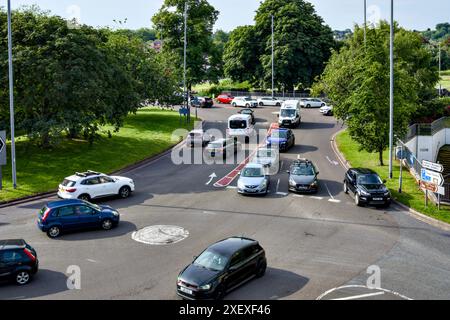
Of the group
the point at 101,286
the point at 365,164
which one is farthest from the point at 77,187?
the point at 365,164

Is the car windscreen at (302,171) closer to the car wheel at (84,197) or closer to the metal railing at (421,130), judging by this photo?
the car wheel at (84,197)

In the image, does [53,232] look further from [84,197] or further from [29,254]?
[84,197]

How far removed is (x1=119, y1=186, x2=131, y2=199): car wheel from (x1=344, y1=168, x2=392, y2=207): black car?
516 inches

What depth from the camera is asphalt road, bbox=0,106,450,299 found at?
682 inches

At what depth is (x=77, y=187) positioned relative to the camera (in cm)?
2745

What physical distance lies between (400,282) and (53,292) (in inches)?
472

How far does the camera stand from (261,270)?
1817 centimetres

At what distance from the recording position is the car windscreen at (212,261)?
16.6m

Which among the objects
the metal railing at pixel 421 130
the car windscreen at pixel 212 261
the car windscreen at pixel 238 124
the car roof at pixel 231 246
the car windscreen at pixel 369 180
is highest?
the car windscreen at pixel 238 124

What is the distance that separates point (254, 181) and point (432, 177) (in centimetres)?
993

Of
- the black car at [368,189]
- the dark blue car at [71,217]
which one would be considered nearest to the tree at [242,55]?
the black car at [368,189]

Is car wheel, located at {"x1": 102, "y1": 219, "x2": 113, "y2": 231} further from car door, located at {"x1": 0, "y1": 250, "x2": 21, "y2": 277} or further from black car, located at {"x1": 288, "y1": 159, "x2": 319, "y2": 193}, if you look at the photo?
black car, located at {"x1": 288, "y1": 159, "x2": 319, "y2": 193}

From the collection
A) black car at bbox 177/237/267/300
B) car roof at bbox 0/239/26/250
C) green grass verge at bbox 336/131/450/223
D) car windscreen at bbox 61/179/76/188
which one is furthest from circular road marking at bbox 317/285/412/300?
car windscreen at bbox 61/179/76/188

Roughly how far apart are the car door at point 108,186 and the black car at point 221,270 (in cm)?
1247
